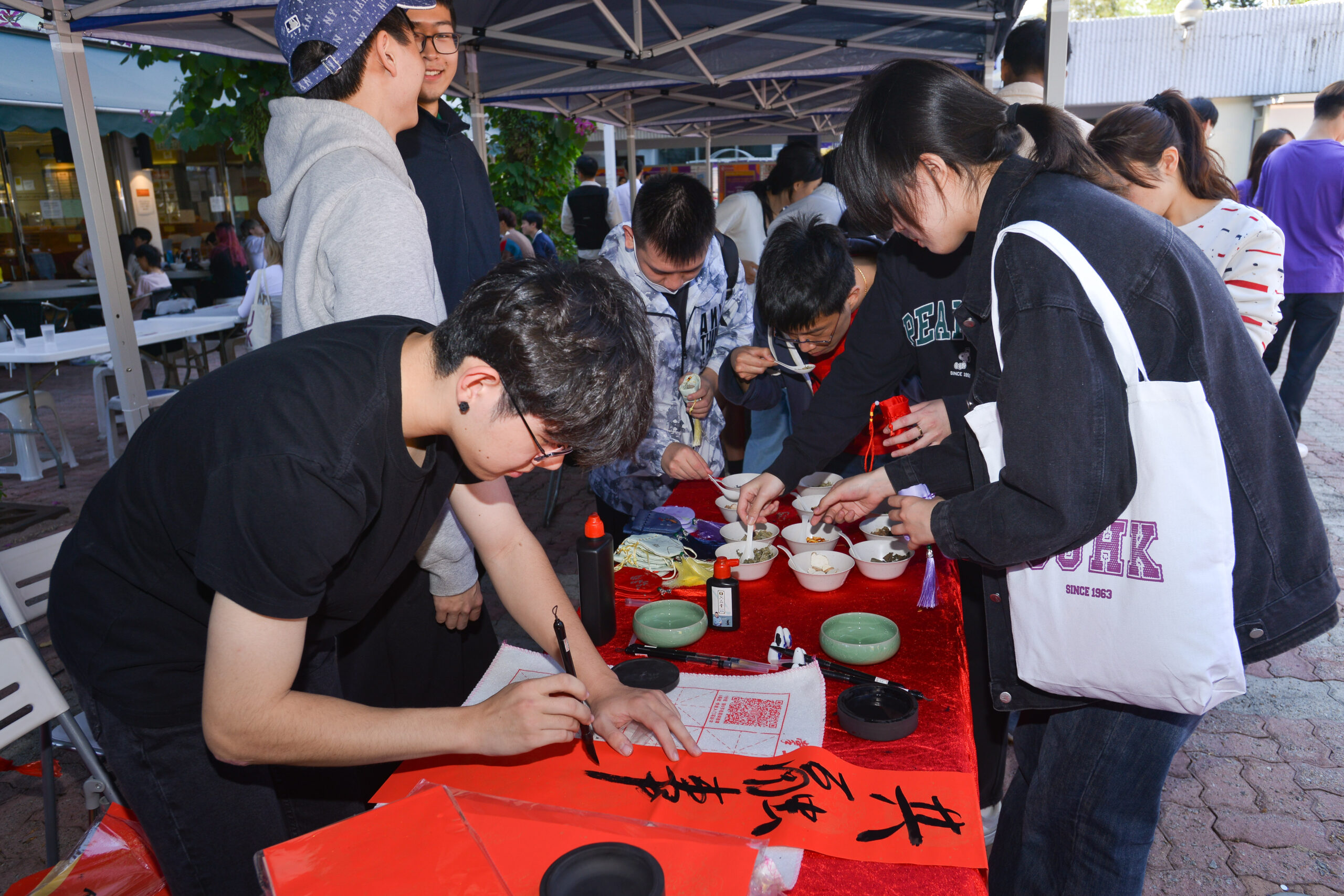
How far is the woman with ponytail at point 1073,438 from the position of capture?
1.15 m

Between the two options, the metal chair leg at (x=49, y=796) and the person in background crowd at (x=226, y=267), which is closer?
the metal chair leg at (x=49, y=796)

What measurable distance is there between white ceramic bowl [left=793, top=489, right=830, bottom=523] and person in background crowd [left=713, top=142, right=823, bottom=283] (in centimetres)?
253

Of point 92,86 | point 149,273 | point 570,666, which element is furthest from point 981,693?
point 92,86

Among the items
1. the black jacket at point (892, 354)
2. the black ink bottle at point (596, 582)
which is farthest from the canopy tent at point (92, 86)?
the black ink bottle at point (596, 582)

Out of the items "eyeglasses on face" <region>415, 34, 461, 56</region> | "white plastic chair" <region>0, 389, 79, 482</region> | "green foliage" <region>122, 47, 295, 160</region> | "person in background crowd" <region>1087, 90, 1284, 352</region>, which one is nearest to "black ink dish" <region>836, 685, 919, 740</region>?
"eyeglasses on face" <region>415, 34, 461, 56</region>

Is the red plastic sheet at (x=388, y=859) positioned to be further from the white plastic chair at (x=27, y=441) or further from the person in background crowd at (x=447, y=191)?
the white plastic chair at (x=27, y=441)

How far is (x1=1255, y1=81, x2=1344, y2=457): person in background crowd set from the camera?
4410mm

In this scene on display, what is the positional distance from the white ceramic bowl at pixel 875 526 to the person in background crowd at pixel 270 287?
10.7ft

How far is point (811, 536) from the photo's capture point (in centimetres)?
200

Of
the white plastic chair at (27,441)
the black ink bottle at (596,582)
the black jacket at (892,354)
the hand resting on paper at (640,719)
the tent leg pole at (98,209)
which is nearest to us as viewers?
the hand resting on paper at (640,719)

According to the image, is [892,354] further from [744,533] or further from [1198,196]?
[1198,196]

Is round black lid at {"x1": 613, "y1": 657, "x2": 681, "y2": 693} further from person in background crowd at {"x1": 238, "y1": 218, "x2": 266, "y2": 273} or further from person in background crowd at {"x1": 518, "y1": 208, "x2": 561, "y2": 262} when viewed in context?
person in background crowd at {"x1": 238, "y1": 218, "x2": 266, "y2": 273}

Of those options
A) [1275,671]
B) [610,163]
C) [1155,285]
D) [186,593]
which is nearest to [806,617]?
[1155,285]

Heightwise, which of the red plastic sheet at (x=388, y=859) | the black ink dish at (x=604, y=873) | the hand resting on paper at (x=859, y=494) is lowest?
the black ink dish at (x=604, y=873)
